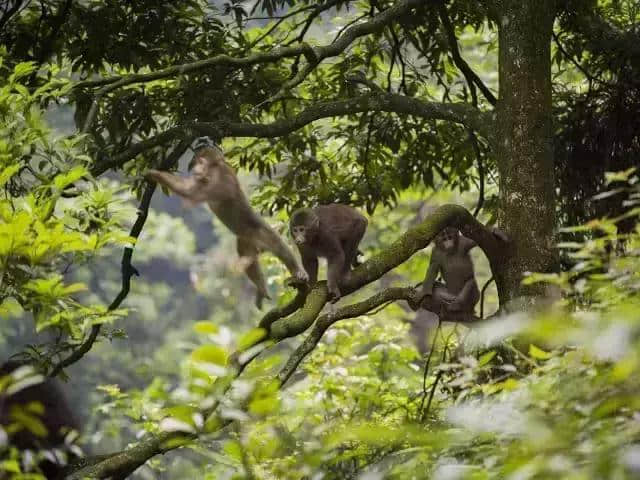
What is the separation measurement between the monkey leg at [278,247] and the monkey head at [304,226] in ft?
0.45

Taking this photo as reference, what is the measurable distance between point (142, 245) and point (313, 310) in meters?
21.2

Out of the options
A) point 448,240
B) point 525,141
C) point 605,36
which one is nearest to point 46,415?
point 448,240

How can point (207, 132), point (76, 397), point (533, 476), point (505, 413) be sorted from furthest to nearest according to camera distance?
1. point (76, 397)
2. point (207, 132)
3. point (505, 413)
4. point (533, 476)

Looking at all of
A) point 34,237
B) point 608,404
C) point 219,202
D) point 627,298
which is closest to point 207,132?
point 219,202

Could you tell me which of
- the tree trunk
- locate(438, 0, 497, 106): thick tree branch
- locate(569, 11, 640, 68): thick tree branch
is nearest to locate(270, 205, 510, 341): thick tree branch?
the tree trunk

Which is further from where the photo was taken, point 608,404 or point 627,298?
point 627,298

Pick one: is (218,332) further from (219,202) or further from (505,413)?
(219,202)

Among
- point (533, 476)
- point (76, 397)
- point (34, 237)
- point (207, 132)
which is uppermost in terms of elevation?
point (207, 132)

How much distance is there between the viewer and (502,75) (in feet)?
16.6

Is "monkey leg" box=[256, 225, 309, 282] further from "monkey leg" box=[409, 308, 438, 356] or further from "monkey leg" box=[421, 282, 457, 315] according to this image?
"monkey leg" box=[409, 308, 438, 356]

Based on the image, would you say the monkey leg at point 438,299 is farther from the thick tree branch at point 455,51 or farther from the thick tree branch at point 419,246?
the thick tree branch at point 455,51

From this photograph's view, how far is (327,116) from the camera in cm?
532

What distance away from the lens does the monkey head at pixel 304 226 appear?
564 cm

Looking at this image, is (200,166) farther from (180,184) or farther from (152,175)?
(152,175)
